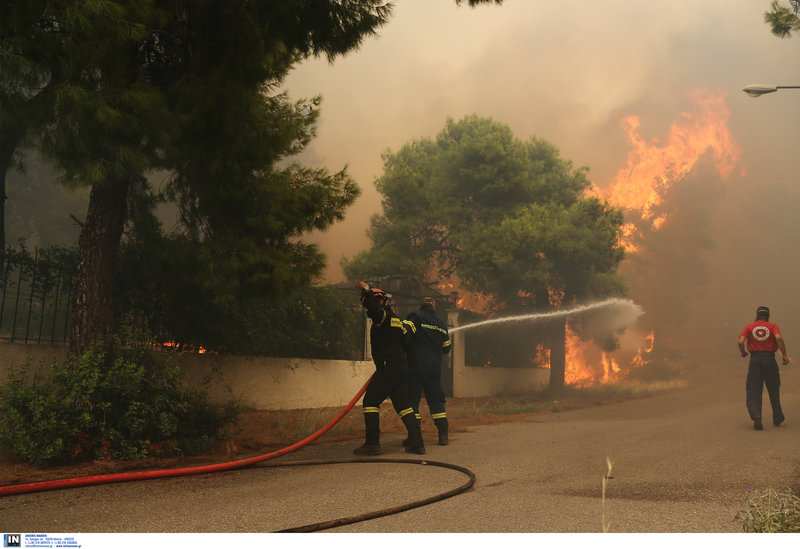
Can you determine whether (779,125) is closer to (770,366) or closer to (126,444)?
(770,366)

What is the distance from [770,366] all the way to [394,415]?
615 centimetres

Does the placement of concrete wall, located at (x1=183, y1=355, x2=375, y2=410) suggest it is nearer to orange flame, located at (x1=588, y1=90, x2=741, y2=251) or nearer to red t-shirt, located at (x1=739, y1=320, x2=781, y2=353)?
red t-shirt, located at (x1=739, y1=320, x2=781, y2=353)

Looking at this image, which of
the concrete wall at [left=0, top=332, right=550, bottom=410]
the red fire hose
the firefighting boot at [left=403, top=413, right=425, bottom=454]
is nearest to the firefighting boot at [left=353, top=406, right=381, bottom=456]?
the firefighting boot at [left=403, top=413, right=425, bottom=454]

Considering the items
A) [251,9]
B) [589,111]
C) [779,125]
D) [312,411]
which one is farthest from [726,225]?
[251,9]

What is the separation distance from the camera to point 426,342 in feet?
Answer: 23.7

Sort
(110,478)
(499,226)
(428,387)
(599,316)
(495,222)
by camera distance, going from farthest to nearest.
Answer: (599,316)
(495,222)
(499,226)
(428,387)
(110,478)

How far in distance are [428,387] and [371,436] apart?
110cm

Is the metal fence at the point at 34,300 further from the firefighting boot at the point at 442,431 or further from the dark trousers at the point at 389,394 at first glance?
the firefighting boot at the point at 442,431

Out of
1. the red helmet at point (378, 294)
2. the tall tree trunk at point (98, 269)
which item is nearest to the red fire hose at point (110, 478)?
the red helmet at point (378, 294)

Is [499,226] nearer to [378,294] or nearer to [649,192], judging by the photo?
[378,294]

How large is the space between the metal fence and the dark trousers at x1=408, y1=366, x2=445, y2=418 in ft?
14.5

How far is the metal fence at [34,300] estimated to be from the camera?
6.98m

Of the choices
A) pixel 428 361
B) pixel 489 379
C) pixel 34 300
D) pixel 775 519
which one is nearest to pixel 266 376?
pixel 34 300

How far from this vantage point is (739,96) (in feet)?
137
